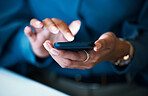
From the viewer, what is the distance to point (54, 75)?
18.5 inches

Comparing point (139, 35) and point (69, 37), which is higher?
point (139, 35)

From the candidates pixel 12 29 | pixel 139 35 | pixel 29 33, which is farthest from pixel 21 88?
pixel 139 35

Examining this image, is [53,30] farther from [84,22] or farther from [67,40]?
[84,22]

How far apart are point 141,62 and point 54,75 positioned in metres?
0.24

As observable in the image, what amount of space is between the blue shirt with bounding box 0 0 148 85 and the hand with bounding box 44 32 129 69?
0.06 meters

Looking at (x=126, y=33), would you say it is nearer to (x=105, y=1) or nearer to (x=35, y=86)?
(x=105, y=1)

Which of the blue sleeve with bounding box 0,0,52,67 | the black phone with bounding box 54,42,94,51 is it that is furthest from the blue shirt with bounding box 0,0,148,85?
the black phone with bounding box 54,42,94,51

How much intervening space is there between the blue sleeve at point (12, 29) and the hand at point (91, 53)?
20cm

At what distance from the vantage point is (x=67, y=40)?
0.23 meters

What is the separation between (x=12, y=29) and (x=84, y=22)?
0.20 metres

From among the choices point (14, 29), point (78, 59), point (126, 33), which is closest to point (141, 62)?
point (126, 33)

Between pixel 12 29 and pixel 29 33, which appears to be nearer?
pixel 29 33

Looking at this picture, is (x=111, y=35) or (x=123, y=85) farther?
(x=123, y=85)

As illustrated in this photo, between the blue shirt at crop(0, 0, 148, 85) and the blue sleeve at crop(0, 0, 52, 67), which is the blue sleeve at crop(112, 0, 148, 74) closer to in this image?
the blue shirt at crop(0, 0, 148, 85)
